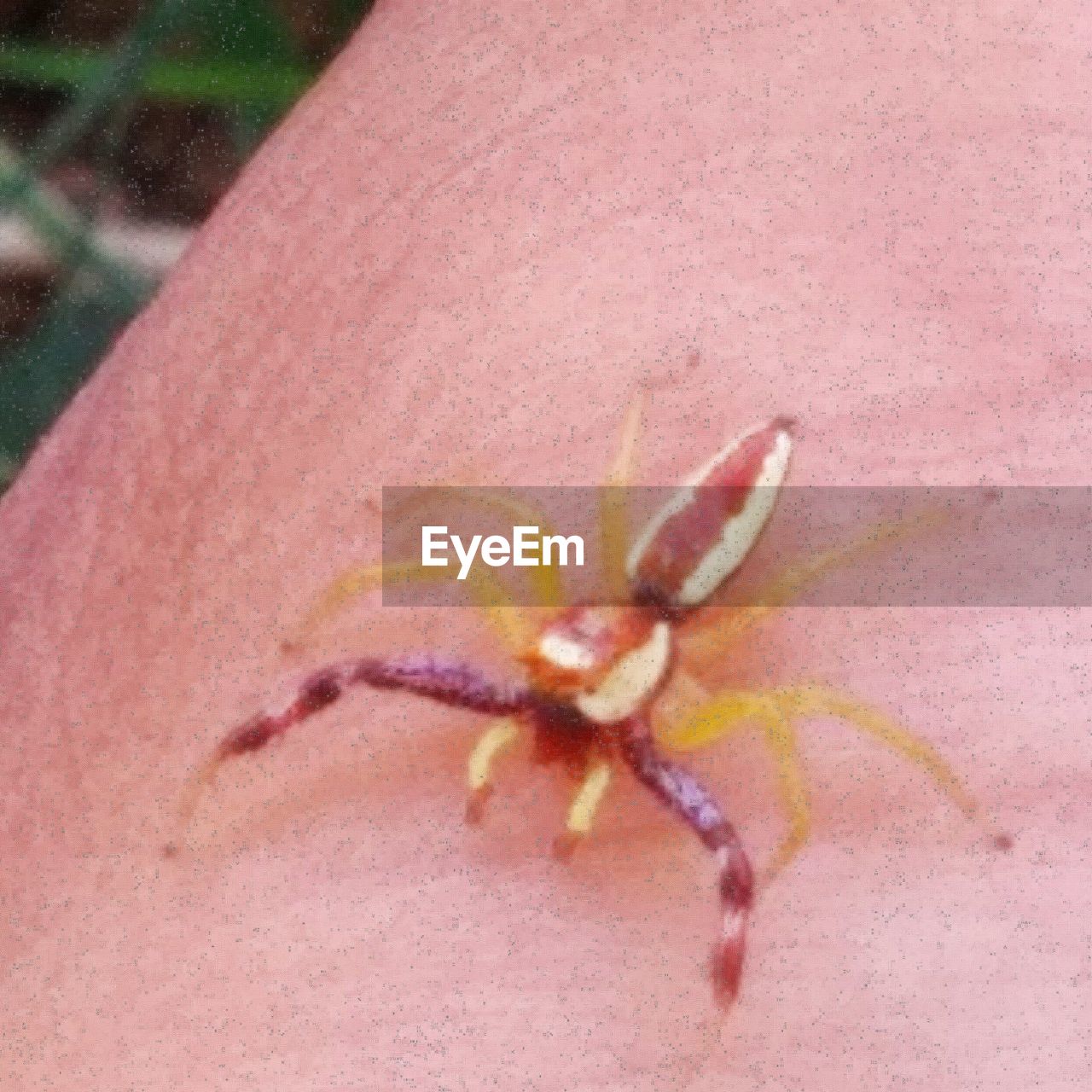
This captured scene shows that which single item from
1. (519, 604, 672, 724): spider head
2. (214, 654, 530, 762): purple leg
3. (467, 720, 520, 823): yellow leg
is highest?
(214, 654, 530, 762): purple leg

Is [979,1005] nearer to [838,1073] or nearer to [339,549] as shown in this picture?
[838,1073]

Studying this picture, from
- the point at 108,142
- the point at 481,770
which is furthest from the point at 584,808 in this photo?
the point at 108,142

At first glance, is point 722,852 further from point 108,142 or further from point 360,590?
point 108,142

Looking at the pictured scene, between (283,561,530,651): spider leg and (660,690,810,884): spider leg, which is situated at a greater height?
(283,561,530,651): spider leg

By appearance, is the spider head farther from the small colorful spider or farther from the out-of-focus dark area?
the out-of-focus dark area

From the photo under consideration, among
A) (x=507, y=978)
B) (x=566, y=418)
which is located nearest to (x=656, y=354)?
(x=566, y=418)

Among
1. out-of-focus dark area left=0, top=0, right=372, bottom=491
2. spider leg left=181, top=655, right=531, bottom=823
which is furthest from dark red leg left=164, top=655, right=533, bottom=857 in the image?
out-of-focus dark area left=0, top=0, right=372, bottom=491

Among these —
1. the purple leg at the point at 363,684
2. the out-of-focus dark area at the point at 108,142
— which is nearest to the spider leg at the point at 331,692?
the purple leg at the point at 363,684
